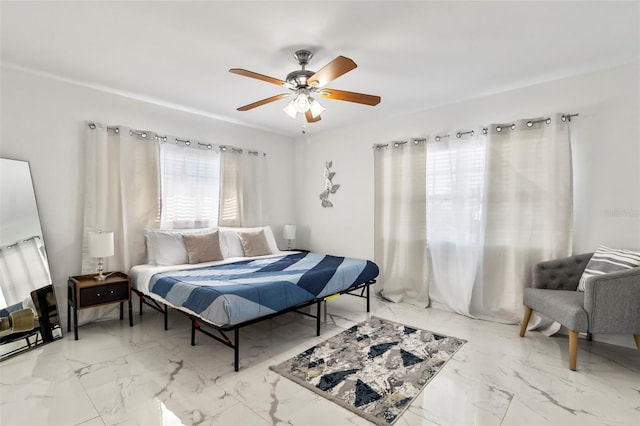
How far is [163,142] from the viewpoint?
3896mm

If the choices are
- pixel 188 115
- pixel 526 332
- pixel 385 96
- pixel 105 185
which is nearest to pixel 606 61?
pixel 385 96

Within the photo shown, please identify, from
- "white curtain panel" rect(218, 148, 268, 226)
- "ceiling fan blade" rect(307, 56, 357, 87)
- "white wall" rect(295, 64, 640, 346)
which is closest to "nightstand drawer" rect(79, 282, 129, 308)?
"white curtain panel" rect(218, 148, 268, 226)

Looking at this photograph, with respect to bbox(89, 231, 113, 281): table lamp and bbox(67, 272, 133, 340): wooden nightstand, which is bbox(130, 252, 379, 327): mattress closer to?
bbox(67, 272, 133, 340): wooden nightstand

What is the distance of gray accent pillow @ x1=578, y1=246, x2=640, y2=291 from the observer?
258cm

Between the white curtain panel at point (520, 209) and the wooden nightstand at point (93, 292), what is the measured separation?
12.7 feet

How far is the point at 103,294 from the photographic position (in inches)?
120

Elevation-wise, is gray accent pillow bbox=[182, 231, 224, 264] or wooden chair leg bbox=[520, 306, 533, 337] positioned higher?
gray accent pillow bbox=[182, 231, 224, 264]

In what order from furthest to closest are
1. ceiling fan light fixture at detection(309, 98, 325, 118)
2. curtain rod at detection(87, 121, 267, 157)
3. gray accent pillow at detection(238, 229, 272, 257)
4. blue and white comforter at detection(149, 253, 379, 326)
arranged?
gray accent pillow at detection(238, 229, 272, 257) < curtain rod at detection(87, 121, 267, 157) < ceiling fan light fixture at detection(309, 98, 325, 118) < blue and white comforter at detection(149, 253, 379, 326)

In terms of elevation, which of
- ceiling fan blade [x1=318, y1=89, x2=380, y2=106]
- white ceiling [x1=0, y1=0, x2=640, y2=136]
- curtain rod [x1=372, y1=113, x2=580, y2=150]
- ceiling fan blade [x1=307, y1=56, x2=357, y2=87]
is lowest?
curtain rod [x1=372, y1=113, x2=580, y2=150]

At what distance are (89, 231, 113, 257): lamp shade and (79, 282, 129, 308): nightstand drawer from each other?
0.32m

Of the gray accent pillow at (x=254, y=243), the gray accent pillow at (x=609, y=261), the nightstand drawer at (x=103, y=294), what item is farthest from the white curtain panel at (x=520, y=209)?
the nightstand drawer at (x=103, y=294)

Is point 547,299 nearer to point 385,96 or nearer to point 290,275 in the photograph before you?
point 290,275

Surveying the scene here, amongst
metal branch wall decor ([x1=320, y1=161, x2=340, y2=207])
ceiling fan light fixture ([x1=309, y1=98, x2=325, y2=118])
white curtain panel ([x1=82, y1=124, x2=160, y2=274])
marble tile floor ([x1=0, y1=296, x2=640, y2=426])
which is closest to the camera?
marble tile floor ([x1=0, y1=296, x2=640, y2=426])

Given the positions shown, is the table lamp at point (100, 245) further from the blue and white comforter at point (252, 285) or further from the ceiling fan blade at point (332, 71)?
the ceiling fan blade at point (332, 71)
